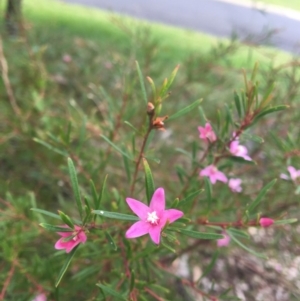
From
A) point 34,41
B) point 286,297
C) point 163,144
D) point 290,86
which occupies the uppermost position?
point 290,86

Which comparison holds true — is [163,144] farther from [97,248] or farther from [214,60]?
[97,248]

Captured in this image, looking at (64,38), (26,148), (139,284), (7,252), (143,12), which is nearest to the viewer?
(139,284)

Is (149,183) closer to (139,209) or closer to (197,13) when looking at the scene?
(139,209)

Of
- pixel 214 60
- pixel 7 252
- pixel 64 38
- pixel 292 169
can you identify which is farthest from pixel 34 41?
pixel 292 169

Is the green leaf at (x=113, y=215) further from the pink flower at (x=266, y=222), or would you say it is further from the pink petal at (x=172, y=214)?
the pink flower at (x=266, y=222)

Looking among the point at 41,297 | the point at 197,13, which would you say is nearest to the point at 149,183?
the point at 41,297

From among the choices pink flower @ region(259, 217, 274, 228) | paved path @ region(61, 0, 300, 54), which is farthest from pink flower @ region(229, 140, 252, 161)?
paved path @ region(61, 0, 300, 54)

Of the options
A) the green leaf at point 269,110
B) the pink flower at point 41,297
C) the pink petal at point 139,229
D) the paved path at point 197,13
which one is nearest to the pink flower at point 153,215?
the pink petal at point 139,229

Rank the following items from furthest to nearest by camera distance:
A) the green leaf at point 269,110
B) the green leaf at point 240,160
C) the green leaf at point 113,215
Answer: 1. the green leaf at point 240,160
2. the green leaf at point 269,110
3. the green leaf at point 113,215
